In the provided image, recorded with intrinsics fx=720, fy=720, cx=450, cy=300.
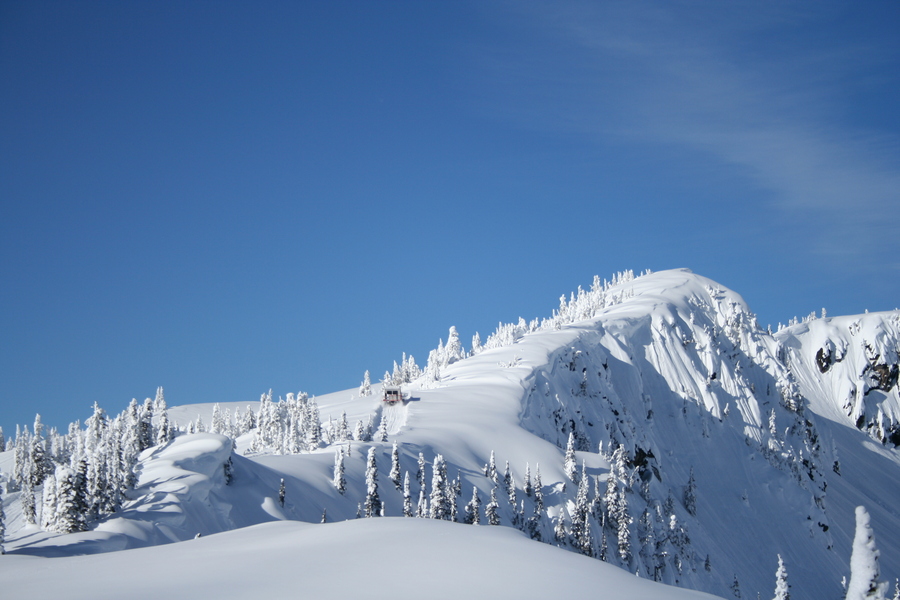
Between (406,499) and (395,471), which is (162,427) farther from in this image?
(406,499)

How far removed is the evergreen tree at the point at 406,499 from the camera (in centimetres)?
6738

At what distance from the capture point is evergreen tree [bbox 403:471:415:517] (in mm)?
67375

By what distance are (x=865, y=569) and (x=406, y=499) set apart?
2203 inches

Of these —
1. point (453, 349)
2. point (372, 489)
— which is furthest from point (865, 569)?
point (453, 349)

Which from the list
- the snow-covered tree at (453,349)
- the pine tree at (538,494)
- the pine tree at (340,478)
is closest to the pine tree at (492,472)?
the pine tree at (538,494)

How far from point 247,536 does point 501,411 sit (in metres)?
85.8

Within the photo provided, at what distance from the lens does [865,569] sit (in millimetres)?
16734

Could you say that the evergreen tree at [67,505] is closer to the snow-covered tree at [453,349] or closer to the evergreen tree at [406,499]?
the evergreen tree at [406,499]

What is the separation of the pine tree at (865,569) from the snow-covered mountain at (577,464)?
16.0ft


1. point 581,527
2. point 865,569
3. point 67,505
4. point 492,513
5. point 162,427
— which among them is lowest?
point 865,569

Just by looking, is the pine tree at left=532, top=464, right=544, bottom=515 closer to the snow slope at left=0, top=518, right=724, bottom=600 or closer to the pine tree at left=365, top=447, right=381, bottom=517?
the pine tree at left=365, top=447, right=381, bottom=517

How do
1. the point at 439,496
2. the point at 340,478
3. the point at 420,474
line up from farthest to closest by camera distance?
the point at 420,474
the point at 340,478
the point at 439,496

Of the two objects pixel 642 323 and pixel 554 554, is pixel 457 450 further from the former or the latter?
pixel 642 323

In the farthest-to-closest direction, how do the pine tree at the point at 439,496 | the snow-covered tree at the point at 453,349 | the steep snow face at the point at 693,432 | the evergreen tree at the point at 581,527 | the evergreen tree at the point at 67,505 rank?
the snow-covered tree at the point at 453,349, the steep snow face at the point at 693,432, the evergreen tree at the point at 581,527, the pine tree at the point at 439,496, the evergreen tree at the point at 67,505
